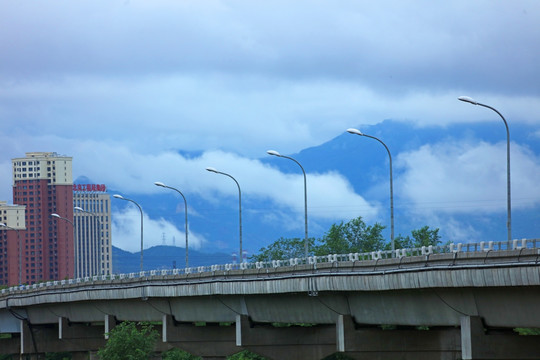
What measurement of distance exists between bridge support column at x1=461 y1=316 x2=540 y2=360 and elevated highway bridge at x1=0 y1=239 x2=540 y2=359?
0.14 ft

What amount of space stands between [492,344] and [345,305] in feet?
41.7

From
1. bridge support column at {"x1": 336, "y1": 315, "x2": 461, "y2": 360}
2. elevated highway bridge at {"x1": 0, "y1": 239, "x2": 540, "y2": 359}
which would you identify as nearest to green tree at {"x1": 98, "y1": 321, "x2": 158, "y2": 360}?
elevated highway bridge at {"x1": 0, "y1": 239, "x2": 540, "y2": 359}

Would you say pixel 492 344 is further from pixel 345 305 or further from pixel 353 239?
pixel 353 239

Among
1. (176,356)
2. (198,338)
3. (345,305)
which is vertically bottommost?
(176,356)

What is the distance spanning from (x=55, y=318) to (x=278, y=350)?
3755 centimetres

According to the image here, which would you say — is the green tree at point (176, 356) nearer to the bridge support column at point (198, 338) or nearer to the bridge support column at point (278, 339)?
the bridge support column at point (198, 338)

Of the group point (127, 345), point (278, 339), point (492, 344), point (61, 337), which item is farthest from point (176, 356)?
point (492, 344)

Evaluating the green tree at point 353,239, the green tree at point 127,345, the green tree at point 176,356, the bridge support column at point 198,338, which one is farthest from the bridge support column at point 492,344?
the green tree at point 353,239

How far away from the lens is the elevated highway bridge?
134 feet

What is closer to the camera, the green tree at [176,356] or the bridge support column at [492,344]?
the bridge support column at [492,344]

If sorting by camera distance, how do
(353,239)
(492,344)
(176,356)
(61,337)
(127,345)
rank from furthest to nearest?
(353,239)
(176,356)
(61,337)
(127,345)
(492,344)

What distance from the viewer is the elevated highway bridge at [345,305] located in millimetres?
40750

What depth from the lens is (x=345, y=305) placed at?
2117 inches

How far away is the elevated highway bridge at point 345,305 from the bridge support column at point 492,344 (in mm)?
41
